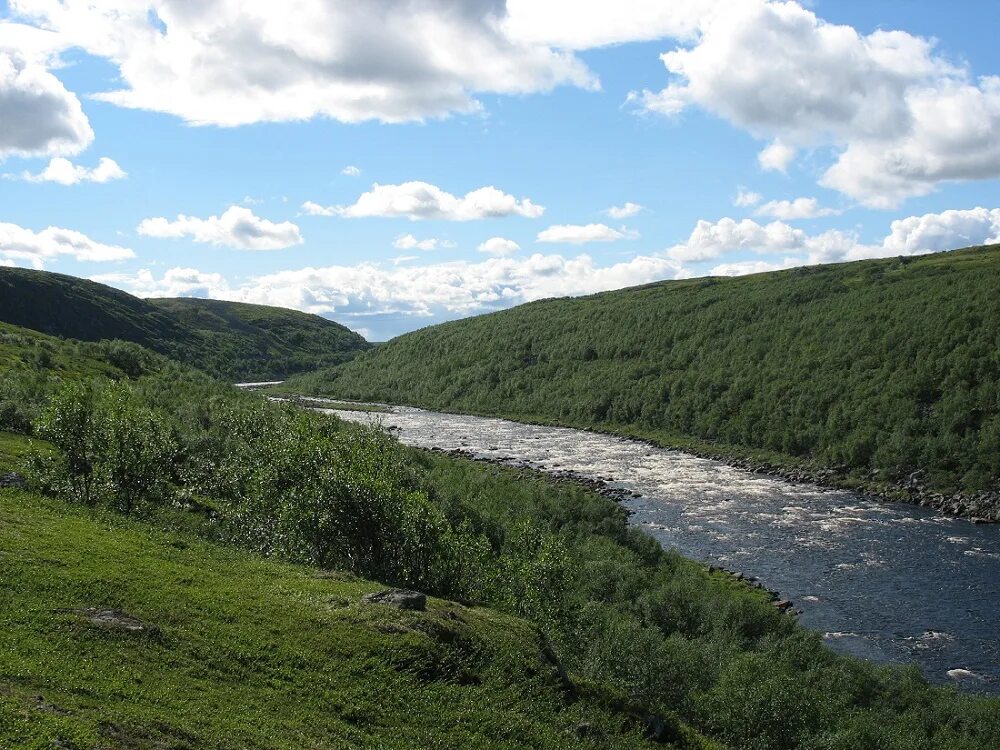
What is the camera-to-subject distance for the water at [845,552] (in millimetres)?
48188

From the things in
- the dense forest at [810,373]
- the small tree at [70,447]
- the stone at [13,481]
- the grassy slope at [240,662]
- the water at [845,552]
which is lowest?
the water at [845,552]

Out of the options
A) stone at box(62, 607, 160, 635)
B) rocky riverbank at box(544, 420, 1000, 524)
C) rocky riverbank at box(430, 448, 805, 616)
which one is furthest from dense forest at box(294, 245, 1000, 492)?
stone at box(62, 607, 160, 635)

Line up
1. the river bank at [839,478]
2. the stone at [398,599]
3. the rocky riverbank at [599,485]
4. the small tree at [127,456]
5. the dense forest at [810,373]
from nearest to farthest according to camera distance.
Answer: the stone at [398,599] < the small tree at [127,456] < the rocky riverbank at [599,485] < the river bank at [839,478] < the dense forest at [810,373]

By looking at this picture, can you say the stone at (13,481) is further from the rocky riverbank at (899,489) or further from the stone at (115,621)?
the rocky riverbank at (899,489)

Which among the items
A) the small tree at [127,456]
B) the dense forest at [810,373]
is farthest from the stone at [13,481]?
the dense forest at [810,373]

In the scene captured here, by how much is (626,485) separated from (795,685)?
5750 centimetres

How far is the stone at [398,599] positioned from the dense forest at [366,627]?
114 cm

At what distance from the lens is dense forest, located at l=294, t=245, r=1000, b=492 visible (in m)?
97.4

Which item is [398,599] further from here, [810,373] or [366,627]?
[810,373]

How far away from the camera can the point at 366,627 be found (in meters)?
28.8

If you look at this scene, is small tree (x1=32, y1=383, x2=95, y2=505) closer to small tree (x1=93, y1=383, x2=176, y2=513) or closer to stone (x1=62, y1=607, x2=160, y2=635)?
small tree (x1=93, y1=383, x2=176, y2=513)

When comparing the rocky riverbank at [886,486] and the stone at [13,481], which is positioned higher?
the stone at [13,481]

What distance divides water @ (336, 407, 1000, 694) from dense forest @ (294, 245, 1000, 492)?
13602 millimetres

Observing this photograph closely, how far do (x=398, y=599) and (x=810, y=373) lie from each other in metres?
108
